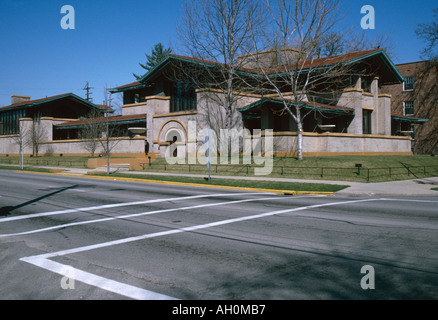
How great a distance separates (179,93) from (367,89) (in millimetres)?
19807

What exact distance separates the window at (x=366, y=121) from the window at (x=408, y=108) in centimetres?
1813

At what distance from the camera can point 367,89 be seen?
133 feet

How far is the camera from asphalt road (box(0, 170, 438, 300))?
5.43 meters

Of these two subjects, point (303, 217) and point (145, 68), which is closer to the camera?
point (303, 217)

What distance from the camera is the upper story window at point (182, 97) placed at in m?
40.1

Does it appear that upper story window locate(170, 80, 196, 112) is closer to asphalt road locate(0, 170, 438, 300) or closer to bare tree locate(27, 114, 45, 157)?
bare tree locate(27, 114, 45, 157)

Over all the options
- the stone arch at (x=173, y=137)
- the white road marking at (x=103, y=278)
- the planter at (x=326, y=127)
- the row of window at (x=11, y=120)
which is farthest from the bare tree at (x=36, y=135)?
the white road marking at (x=103, y=278)

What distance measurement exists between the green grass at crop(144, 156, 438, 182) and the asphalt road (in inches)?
400

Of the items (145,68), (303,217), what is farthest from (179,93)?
(145,68)

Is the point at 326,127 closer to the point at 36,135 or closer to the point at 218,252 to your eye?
the point at 218,252

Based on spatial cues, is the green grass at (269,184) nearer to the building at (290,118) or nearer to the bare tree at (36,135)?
the building at (290,118)

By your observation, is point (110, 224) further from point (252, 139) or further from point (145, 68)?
point (145, 68)

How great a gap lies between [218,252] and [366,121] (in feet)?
119

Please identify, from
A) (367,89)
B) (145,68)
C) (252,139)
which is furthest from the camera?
(145,68)
